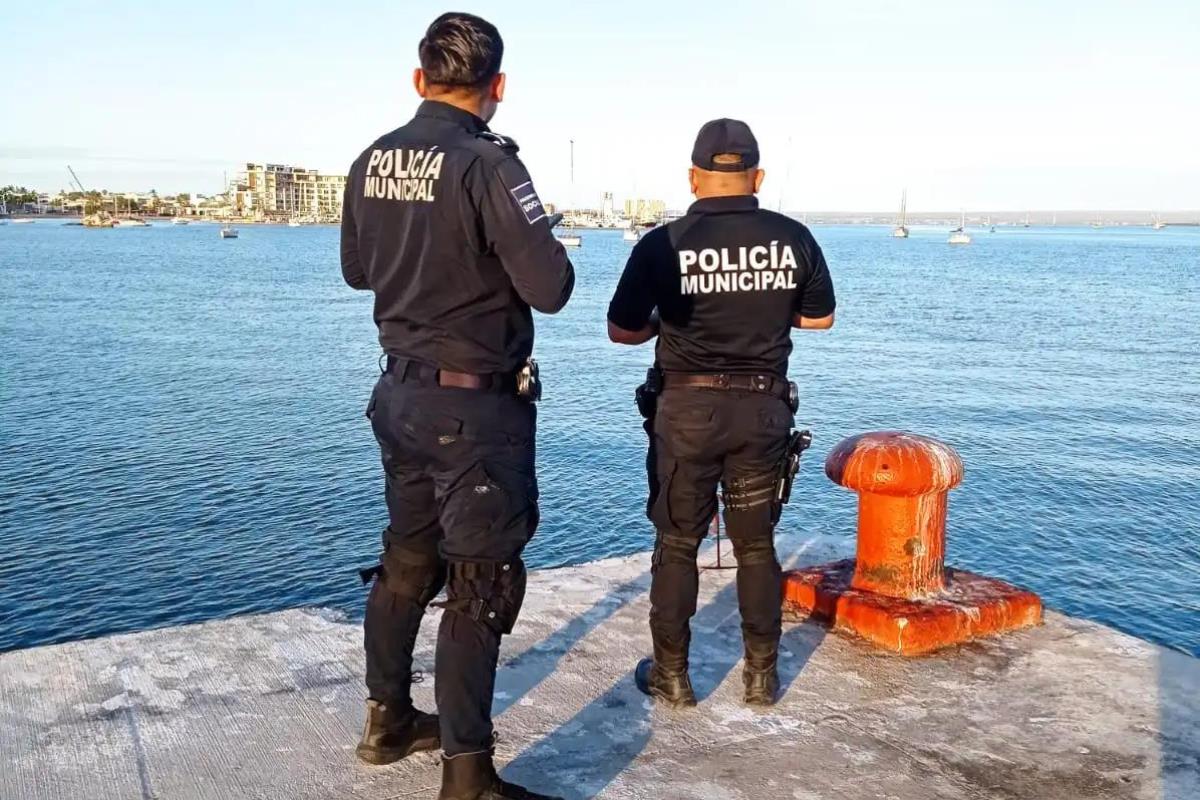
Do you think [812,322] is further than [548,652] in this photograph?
No

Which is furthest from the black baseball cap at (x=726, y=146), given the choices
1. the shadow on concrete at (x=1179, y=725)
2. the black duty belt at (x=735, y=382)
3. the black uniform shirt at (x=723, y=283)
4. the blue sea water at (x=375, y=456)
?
the blue sea water at (x=375, y=456)

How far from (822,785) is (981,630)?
1.66 m

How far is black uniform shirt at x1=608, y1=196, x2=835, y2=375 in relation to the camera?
3705 millimetres

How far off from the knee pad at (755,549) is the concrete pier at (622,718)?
0.54m

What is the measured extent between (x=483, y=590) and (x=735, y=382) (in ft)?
4.35

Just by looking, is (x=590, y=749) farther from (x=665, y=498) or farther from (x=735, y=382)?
(x=735, y=382)

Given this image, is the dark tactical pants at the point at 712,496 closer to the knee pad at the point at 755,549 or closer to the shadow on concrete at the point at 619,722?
the knee pad at the point at 755,549

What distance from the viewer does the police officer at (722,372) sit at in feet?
12.2

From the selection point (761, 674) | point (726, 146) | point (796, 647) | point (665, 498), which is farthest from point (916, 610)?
point (726, 146)

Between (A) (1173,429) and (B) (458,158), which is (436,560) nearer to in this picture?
(B) (458,158)

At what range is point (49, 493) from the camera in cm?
1466

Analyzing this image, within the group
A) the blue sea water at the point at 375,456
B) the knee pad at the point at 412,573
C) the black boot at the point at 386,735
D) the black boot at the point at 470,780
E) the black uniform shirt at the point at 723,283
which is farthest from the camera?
the blue sea water at the point at 375,456

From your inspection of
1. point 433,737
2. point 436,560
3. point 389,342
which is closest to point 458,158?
point 389,342

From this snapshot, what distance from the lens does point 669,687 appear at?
386 centimetres
